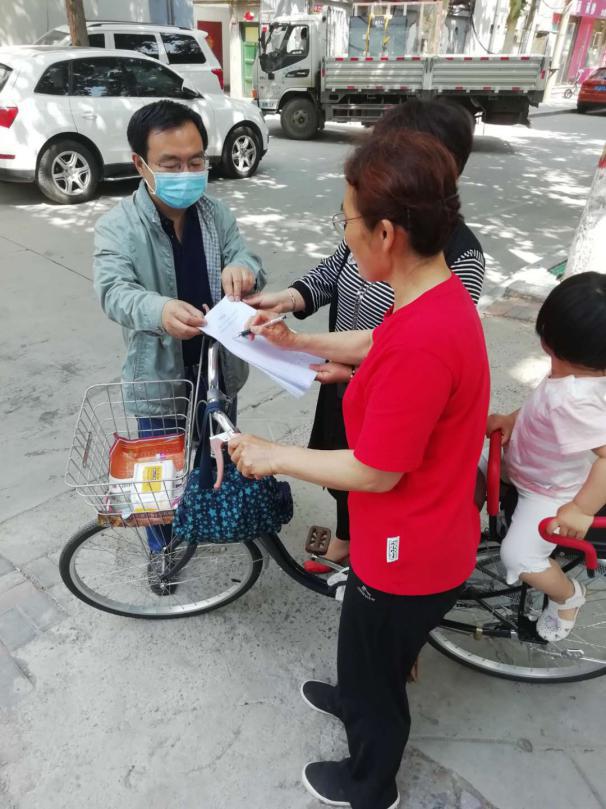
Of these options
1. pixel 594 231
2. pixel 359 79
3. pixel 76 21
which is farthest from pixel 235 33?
pixel 594 231

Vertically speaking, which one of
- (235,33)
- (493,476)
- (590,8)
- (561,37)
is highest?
(590,8)

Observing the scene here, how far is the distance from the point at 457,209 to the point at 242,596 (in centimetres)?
178

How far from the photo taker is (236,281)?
1792 millimetres

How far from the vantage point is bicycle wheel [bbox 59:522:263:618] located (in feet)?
6.99

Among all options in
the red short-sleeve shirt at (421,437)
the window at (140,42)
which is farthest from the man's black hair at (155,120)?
the window at (140,42)

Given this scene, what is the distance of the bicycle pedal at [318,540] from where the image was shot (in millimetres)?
2424

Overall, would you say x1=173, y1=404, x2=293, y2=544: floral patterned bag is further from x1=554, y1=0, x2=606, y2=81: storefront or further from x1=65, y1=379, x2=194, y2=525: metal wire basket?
x1=554, y1=0, x2=606, y2=81: storefront

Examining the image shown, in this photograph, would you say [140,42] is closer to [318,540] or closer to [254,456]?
[318,540]

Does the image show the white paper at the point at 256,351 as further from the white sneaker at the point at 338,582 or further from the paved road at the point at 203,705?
the white sneaker at the point at 338,582

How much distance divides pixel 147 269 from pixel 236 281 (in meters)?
0.30

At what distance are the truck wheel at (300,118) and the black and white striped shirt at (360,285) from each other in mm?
11317

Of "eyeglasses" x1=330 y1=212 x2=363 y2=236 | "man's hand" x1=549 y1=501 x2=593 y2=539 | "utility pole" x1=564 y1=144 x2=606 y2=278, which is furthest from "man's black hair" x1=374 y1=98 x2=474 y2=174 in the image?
"utility pole" x1=564 y1=144 x2=606 y2=278

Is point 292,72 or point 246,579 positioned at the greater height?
point 292,72

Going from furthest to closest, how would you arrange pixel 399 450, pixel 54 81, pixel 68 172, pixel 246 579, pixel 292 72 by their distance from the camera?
pixel 292 72
pixel 68 172
pixel 54 81
pixel 246 579
pixel 399 450
